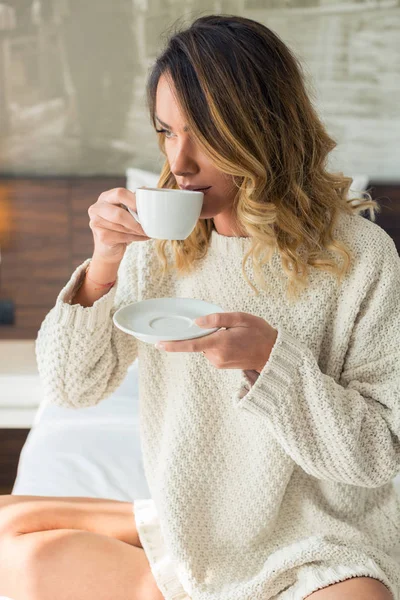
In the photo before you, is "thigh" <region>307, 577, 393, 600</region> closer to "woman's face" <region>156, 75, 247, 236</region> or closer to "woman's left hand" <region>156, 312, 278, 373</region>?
"woman's left hand" <region>156, 312, 278, 373</region>

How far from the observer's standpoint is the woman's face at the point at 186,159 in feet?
3.69

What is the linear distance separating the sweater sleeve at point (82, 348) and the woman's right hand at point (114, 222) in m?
0.10

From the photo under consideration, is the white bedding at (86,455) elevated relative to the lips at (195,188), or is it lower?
lower

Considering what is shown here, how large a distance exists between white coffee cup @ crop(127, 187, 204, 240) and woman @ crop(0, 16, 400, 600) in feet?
0.25

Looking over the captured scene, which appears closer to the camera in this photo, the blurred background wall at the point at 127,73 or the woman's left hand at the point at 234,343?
the woman's left hand at the point at 234,343

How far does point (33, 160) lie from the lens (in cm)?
291

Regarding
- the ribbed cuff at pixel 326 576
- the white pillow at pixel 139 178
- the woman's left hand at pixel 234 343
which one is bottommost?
the ribbed cuff at pixel 326 576

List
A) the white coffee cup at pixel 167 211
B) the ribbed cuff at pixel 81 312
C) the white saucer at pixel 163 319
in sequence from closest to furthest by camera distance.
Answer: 1. the white saucer at pixel 163 319
2. the white coffee cup at pixel 167 211
3. the ribbed cuff at pixel 81 312

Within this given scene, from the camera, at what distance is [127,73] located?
2.84 meters

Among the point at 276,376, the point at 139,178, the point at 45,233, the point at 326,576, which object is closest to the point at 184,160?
the point at 276,376

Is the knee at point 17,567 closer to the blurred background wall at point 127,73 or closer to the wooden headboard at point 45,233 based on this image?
the wooden headboard at point 45,233

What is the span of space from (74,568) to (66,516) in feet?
0.46

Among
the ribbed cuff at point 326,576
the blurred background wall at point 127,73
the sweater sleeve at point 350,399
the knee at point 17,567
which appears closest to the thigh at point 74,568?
the knee at point 17,567

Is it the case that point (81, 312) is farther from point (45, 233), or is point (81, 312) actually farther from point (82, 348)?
point (45, 233)
